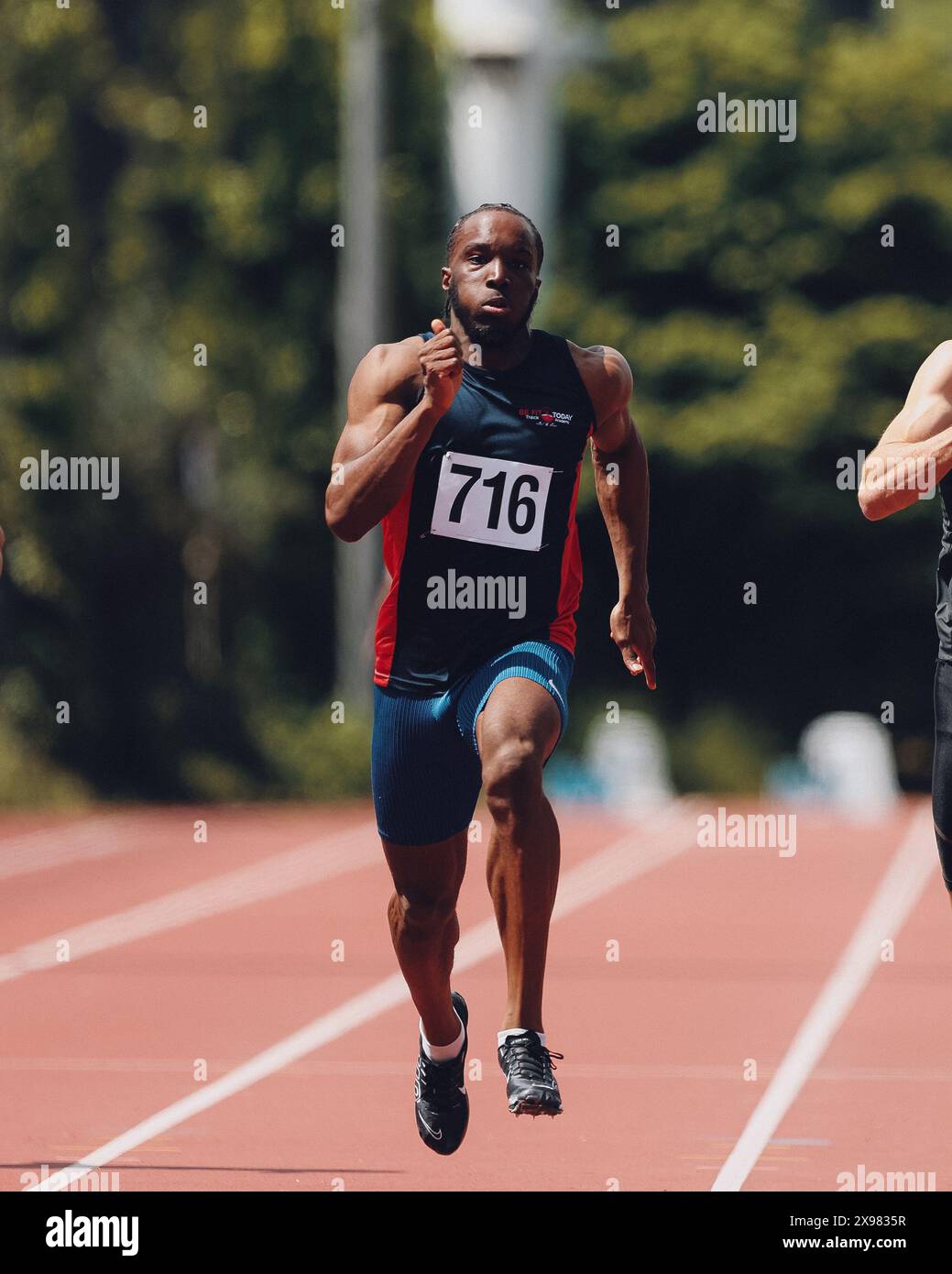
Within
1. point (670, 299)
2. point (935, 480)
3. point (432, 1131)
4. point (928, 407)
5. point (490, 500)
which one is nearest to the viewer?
point (935, 480)

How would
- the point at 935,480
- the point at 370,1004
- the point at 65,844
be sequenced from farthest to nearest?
1. the point at 65,844
2. the point at 370,1004
3. the point at 935,480

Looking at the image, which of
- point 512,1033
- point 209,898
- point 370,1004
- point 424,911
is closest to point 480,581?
point 424,911

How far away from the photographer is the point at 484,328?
6.54 metres

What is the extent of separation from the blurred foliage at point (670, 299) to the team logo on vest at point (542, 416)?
2130 centimetres

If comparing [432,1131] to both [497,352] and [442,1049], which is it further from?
[497,352]

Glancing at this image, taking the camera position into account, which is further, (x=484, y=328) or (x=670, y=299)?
(x=670, y=299)

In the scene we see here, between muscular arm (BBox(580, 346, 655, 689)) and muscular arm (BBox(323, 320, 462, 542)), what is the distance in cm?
50

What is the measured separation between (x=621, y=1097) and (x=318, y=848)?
36.7 feet

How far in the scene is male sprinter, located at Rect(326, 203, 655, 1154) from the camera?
20.8ft

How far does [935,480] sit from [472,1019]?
5.32 metres

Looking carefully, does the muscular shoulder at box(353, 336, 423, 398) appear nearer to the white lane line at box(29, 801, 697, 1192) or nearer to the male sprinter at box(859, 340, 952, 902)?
the male sprinter at box(859, 340, 952, 902)

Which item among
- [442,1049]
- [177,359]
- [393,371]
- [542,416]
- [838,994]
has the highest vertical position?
[177,359]

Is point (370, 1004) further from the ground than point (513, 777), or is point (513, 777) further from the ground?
point (513, 777)

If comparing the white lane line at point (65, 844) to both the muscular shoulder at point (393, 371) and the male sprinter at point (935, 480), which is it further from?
the male sprinter at point (935, 480)
